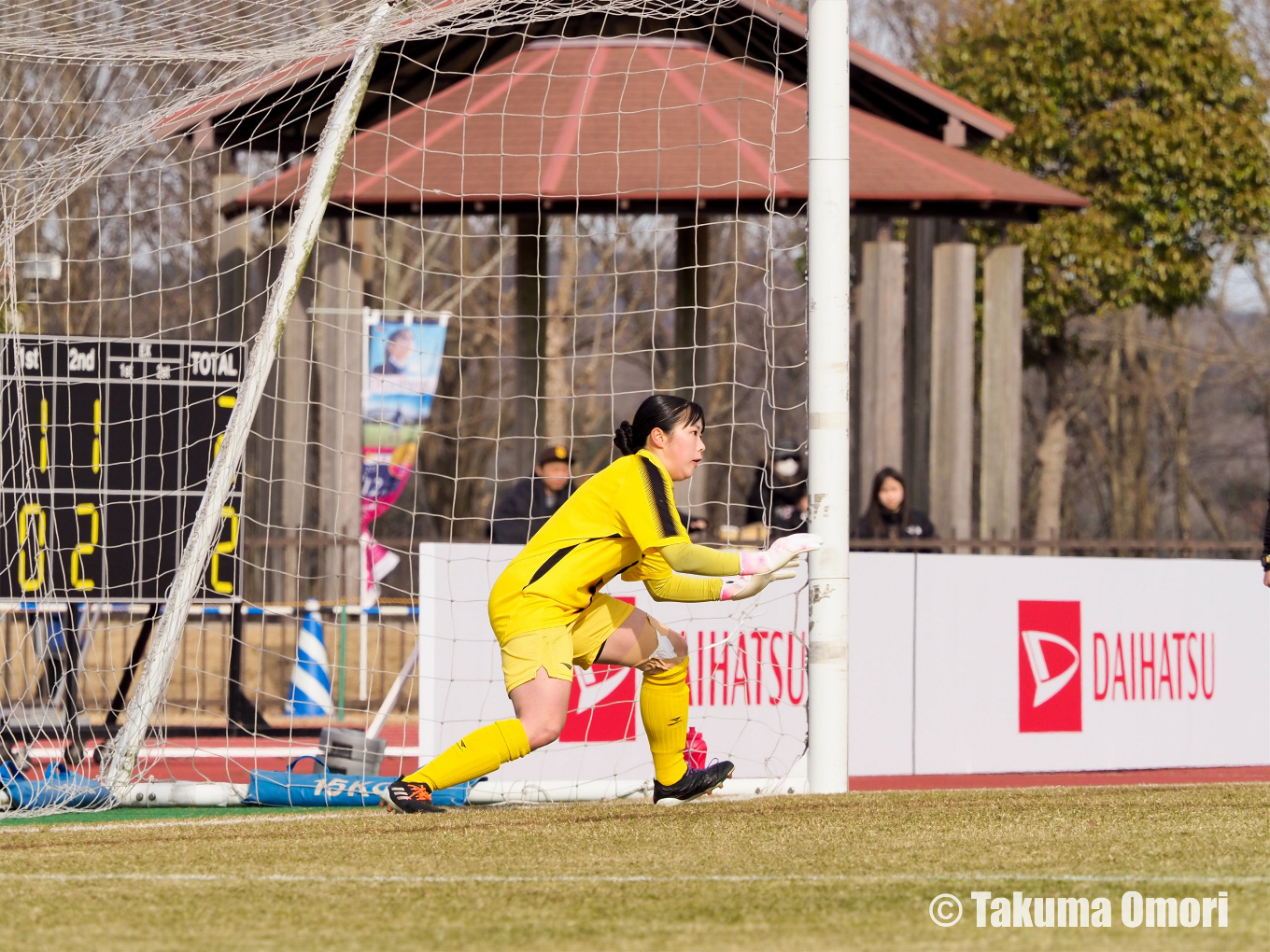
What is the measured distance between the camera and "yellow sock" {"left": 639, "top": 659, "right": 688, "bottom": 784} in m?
6.22

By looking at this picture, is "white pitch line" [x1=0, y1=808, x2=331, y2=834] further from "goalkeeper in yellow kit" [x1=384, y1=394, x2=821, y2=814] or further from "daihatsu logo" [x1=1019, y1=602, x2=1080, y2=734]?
"daihatsu logo" [x1=1019, y1=602, x2=1080, y2=734]

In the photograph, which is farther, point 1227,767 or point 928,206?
point 928,206

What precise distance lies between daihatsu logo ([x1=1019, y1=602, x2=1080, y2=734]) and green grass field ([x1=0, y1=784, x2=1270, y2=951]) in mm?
2977

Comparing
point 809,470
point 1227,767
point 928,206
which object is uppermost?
point 928,206

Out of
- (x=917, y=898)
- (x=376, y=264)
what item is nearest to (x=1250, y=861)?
(x=917, y=898)

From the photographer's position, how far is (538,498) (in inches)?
421

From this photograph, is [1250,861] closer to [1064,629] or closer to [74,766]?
[1064,629]

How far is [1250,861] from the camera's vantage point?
478 centimetres

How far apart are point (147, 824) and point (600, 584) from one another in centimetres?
199

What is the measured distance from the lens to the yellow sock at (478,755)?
5781 millimetres

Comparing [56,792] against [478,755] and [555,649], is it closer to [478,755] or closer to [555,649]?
[478,755]

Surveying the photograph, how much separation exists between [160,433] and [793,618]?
11.3 ft

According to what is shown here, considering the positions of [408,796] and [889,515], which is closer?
[408,796]

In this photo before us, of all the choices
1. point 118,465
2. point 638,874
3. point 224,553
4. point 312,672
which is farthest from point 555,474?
point 638,874
